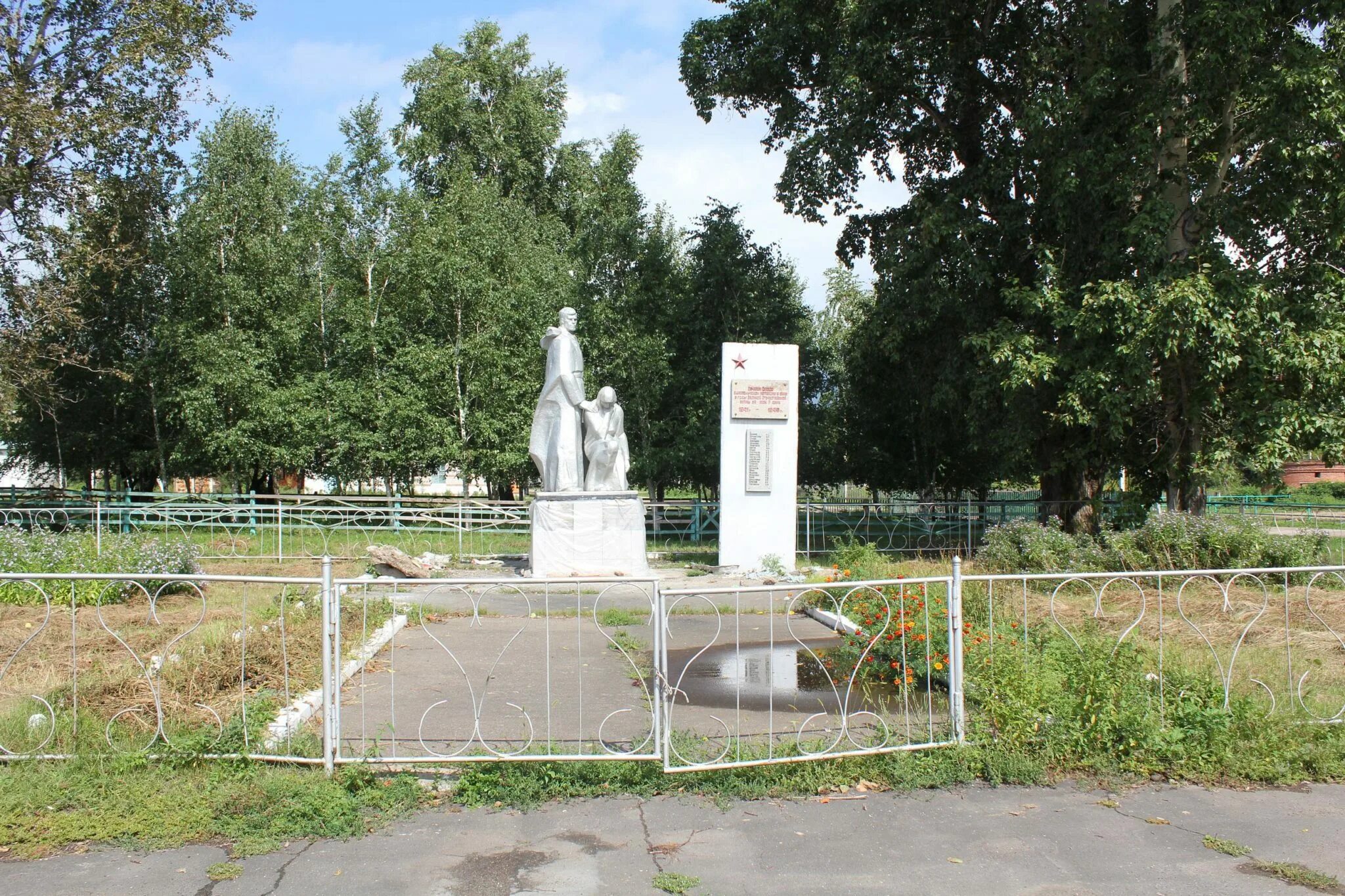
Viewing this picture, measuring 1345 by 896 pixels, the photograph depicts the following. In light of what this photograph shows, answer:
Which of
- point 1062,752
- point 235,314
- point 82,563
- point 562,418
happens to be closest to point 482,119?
point 235,314

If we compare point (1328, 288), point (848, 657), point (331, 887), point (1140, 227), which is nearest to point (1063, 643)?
point (848, 657)

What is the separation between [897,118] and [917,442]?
11.0 m

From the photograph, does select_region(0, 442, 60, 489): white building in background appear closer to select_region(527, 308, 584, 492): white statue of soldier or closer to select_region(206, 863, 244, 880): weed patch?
select_region(527, 308, 584, 492): white statue of soldier

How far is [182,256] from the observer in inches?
959

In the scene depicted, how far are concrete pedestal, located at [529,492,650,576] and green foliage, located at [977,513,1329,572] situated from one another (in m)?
4.95

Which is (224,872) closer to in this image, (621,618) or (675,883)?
(675,883)

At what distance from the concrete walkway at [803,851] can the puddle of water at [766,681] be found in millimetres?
→ 1071

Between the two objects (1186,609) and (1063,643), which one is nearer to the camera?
(1063,643)

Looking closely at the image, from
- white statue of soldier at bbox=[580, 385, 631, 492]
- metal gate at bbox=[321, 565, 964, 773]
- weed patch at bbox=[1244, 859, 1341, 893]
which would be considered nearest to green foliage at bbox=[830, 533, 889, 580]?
metal gate at bbox=[321, 565, 964, 773]

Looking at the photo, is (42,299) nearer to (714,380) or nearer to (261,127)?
(261,127)

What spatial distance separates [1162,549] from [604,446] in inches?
298

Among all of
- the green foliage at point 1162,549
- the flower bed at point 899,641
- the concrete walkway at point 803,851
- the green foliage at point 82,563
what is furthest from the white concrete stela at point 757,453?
the concrete walkway at point 803,851

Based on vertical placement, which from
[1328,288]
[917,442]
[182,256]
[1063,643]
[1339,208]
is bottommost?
[1063,643]

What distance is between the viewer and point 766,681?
281 inches
